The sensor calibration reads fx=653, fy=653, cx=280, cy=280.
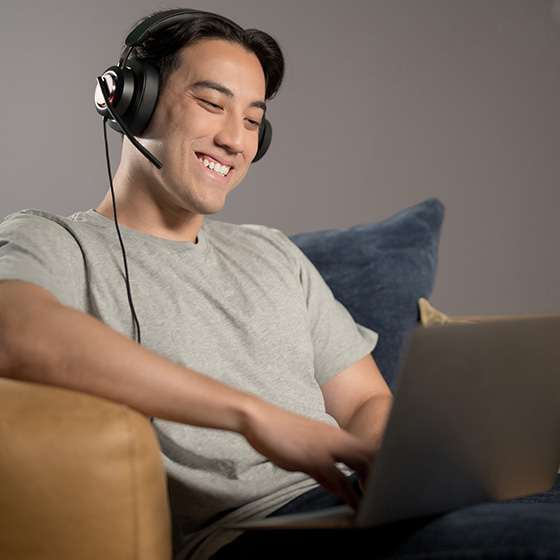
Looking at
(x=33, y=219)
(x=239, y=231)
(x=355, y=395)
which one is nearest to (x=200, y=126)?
(x=239, y=231)

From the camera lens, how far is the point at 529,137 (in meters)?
2.59

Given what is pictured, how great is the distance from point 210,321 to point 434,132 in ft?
5.80

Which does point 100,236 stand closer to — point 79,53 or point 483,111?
point 79,53

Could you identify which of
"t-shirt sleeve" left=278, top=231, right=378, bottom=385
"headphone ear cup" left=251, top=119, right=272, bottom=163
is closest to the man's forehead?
"headphone ear cup" left=251, top=119, right=272, bottom=163

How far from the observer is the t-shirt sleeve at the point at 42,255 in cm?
90

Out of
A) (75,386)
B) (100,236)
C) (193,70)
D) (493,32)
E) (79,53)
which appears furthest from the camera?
(493,32)

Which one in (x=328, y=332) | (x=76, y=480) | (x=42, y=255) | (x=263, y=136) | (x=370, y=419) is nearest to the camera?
(x=76, y=480)

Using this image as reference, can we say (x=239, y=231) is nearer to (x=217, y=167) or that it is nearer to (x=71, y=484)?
(x=217, y=167)

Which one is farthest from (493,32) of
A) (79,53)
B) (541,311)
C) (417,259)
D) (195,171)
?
(195,171)

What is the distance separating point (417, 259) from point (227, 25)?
27.4 inches

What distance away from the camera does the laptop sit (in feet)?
2.05

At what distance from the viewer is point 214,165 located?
1.29 meters

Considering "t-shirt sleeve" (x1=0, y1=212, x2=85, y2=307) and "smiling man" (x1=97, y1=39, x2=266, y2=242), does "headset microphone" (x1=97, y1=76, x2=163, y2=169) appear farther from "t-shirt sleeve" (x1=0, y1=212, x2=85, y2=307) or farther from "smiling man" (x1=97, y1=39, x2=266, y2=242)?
"t-shirt sleeve" (x1=0, y1=212, x2=85, y2=307)

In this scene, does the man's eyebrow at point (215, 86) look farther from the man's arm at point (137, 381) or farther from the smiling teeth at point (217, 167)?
the man's arm at point (137, 381)
